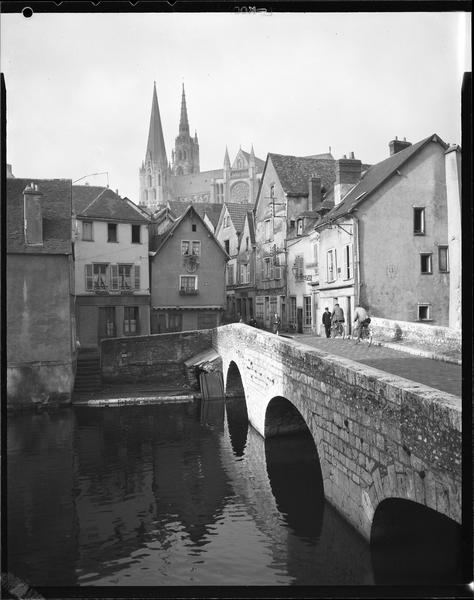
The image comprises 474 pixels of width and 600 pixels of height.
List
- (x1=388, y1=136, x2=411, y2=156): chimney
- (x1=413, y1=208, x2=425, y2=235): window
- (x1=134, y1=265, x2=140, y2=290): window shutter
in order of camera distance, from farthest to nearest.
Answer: (x1=134, y1=265, x2=140, y2=290): window shutter
(x1=388, y1=136, x2=411, y2=156): chimney
(x1=413, y1=208, x2=425, y2=235): window

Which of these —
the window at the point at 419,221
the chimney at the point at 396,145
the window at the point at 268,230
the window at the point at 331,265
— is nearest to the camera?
the window at the point at 419,221

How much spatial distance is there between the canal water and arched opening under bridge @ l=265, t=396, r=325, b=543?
0.13 feet

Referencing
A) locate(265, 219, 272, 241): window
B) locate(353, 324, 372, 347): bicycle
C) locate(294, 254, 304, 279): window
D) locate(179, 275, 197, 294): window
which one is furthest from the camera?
locate(265, 219, 272, 241): window

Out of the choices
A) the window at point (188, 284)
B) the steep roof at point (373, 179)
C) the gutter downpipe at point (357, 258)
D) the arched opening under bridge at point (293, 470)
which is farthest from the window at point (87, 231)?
the arched opening under bridge at point (293, 470)

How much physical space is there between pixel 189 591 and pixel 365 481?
11.3 feet

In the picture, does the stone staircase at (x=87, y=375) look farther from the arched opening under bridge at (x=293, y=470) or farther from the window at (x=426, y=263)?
the window at (x=426, y=263)

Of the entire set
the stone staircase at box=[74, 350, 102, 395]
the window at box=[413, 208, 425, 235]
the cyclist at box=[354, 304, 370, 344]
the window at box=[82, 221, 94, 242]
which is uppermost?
the window at box=[82, 221, 94, 242]

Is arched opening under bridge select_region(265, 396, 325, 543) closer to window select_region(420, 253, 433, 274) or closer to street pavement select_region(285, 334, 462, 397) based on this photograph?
street pavement select_region(285, 334, 462, 397)

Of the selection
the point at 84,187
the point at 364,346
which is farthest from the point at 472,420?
the point at 84,187

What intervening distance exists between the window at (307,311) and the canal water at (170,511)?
1043 centimetres

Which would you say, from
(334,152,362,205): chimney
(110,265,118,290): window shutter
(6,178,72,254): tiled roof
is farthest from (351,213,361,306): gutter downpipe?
(110,265,118,290): window shutter

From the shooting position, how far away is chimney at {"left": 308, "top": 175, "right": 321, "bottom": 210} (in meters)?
26.6

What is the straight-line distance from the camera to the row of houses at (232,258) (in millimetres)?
16891

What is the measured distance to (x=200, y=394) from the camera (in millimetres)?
21422
